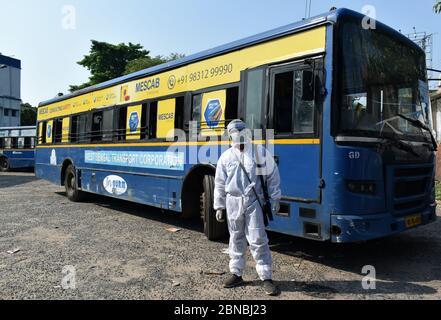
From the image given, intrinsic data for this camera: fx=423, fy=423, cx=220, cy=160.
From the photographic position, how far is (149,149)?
27.2 ft

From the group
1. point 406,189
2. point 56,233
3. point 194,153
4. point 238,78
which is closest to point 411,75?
point 406,189

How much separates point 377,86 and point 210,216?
3142 millimetres

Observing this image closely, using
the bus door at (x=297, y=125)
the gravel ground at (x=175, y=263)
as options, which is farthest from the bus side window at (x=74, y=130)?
the bus door at (x=297, y=125)

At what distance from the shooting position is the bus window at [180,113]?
755 centimetres

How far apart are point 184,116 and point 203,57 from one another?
1.08 metres

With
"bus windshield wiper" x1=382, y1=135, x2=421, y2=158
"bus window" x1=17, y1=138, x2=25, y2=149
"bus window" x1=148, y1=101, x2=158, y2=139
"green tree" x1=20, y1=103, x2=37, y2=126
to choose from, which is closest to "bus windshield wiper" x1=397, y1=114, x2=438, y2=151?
"bus windshield wiper" x1=382, y1=135, x2=421, y2=158

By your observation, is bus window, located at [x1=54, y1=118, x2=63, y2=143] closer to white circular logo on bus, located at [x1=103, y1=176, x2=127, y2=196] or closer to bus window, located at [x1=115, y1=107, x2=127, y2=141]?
white circular logo on bus, located at [x1=103, y1=176, x2=127, y2=196]

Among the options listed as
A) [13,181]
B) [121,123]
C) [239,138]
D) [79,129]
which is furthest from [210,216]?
[13,181]

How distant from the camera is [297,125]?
5.46 meters

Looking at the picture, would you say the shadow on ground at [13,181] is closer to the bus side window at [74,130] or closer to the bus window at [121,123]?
the bus side window at [74,130]

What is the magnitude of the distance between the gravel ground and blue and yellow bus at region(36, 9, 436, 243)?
55cm

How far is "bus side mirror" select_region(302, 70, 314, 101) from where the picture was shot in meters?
5.14

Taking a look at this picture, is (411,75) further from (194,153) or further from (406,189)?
(194,153)

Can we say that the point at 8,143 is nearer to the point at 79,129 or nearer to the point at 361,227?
the point at 79,129
